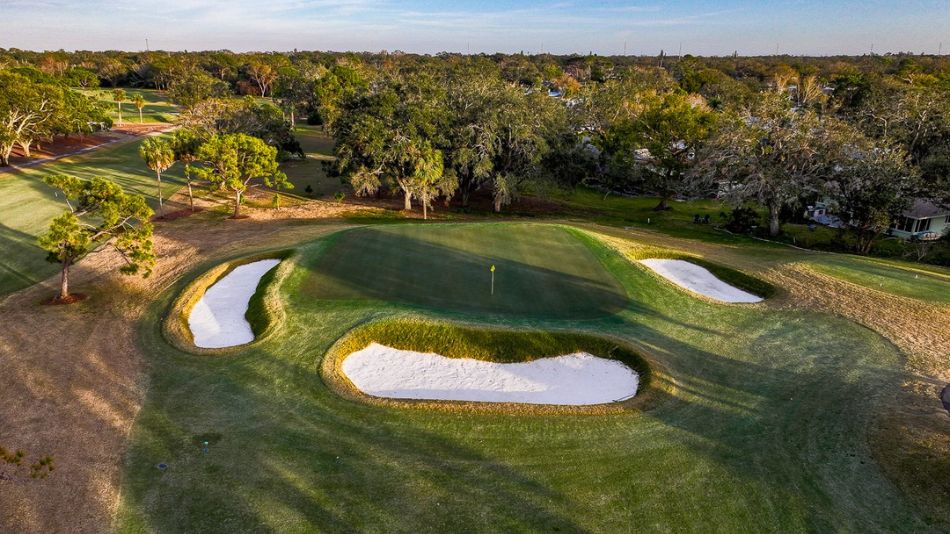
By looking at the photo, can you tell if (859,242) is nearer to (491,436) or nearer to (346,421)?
(491,436)

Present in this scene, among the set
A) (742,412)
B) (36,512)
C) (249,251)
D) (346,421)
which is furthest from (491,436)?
(249,251)

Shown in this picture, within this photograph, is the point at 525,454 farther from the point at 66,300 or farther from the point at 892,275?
the point at 892,275

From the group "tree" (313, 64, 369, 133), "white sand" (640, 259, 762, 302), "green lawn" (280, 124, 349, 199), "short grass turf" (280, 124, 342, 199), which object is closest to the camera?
"white sand" (640, 259, 762, 302)

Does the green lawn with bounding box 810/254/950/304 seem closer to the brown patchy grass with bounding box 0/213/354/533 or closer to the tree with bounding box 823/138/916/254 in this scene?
the tree with bounding box 823/138/916/254

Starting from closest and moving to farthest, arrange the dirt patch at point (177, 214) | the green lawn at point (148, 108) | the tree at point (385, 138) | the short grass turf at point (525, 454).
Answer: the short grass turf at point (525, 454) < the dirt patch at point (177, 214) < the tree at point (385, 138) < the green lawn at point (148, 108)

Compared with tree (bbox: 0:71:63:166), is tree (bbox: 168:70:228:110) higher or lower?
higher

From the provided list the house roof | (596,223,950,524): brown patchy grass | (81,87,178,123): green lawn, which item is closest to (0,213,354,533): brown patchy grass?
(596,223,950,524): brown patchy grass

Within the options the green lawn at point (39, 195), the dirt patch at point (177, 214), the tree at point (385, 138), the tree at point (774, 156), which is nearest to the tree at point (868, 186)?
the tree at point (774, 156)

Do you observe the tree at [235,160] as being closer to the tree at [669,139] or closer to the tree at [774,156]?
the tree at [669,139]
